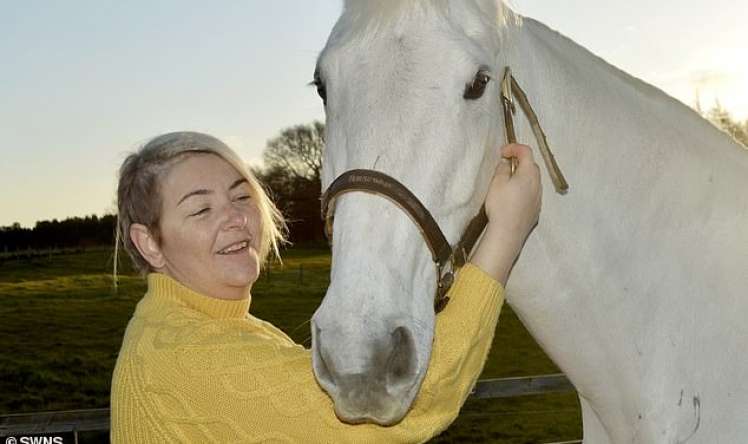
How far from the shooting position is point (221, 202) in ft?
6.46

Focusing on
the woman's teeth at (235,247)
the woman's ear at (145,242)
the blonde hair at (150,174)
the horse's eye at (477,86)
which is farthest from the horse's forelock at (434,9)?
the woman's ear at (145,242)

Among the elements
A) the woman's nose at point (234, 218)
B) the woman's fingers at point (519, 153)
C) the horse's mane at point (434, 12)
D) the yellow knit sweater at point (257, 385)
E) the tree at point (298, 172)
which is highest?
the horse's mane at point (434, 12)

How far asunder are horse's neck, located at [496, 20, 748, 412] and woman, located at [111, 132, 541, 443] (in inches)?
8.3

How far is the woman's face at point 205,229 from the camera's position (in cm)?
194

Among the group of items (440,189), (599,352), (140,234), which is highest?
(440,189)

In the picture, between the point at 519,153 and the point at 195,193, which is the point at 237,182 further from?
the point at 519,153

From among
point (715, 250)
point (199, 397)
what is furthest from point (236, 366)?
point (715, 250)

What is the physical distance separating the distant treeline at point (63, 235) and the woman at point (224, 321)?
3772 cm

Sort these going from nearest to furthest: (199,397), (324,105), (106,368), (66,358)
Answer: (199,397), (324,105), (106,368), (66,358)

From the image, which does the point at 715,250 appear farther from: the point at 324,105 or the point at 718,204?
the point at 324,105

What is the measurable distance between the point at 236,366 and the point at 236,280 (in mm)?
426

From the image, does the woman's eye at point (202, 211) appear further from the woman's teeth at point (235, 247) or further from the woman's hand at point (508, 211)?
the woman's hand at point (508, 211)

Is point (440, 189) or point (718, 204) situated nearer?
point (440, 189)

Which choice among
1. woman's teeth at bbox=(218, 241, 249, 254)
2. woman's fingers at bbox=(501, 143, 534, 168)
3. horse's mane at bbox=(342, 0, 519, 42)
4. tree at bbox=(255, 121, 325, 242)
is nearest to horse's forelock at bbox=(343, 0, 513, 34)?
horse's mane at bbox=(342, 0, 519, 42)
